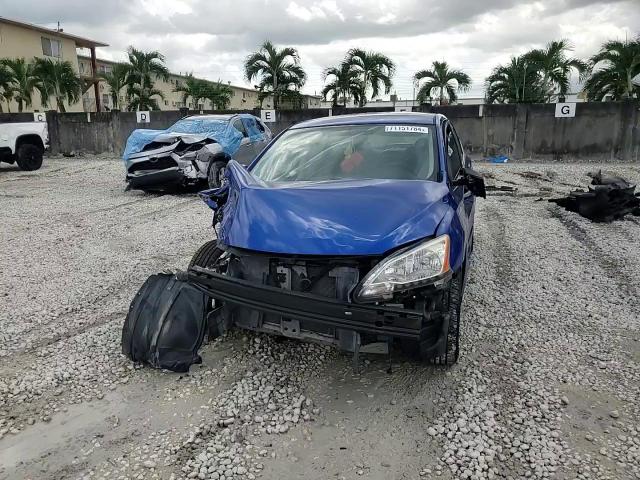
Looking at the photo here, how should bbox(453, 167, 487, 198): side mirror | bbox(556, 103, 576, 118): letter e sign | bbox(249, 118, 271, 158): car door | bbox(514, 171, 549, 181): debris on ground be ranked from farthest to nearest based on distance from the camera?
1. bbox(556, 103, 576, 118): letter e sign
2. bbox(514, 171, 549, 181): debris on ground
3. bbox(249, 118, 271, 158): car door
4. bbox(453, 167, 487, 198): side mirror

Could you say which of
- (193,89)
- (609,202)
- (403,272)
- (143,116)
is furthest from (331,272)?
(193,89)

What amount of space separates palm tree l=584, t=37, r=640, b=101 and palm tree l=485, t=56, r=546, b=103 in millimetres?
2604

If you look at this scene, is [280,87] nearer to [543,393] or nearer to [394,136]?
[394,136]

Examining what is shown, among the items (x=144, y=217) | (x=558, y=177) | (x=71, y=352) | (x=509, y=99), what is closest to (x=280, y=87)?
(x=509, y=99)

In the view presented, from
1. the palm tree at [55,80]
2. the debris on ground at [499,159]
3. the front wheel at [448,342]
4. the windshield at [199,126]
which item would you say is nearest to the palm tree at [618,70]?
the debris on ground at [499,159]

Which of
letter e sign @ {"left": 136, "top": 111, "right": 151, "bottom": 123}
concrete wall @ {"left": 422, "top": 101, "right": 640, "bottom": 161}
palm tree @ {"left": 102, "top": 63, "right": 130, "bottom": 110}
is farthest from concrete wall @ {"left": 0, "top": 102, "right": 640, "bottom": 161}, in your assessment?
palm tree @ {"left": 102, "top": 63, "right": 130, "bottom": 110}

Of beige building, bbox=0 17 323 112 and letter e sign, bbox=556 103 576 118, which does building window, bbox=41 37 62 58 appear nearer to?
→ beige building, bbox=0 17 323 112

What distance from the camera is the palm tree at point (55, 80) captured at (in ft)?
94.1

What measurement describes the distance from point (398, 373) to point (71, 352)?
2348 millimetres

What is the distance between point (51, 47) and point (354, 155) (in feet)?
148

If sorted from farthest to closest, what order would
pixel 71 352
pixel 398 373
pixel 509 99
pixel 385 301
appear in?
1. pixel 509 99
2. pixel 71 352
3. pixel 398 373
4. pixel 385 301

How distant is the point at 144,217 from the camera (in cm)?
824

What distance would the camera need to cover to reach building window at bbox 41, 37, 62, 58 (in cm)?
3947

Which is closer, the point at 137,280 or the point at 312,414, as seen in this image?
the point at 312,414
